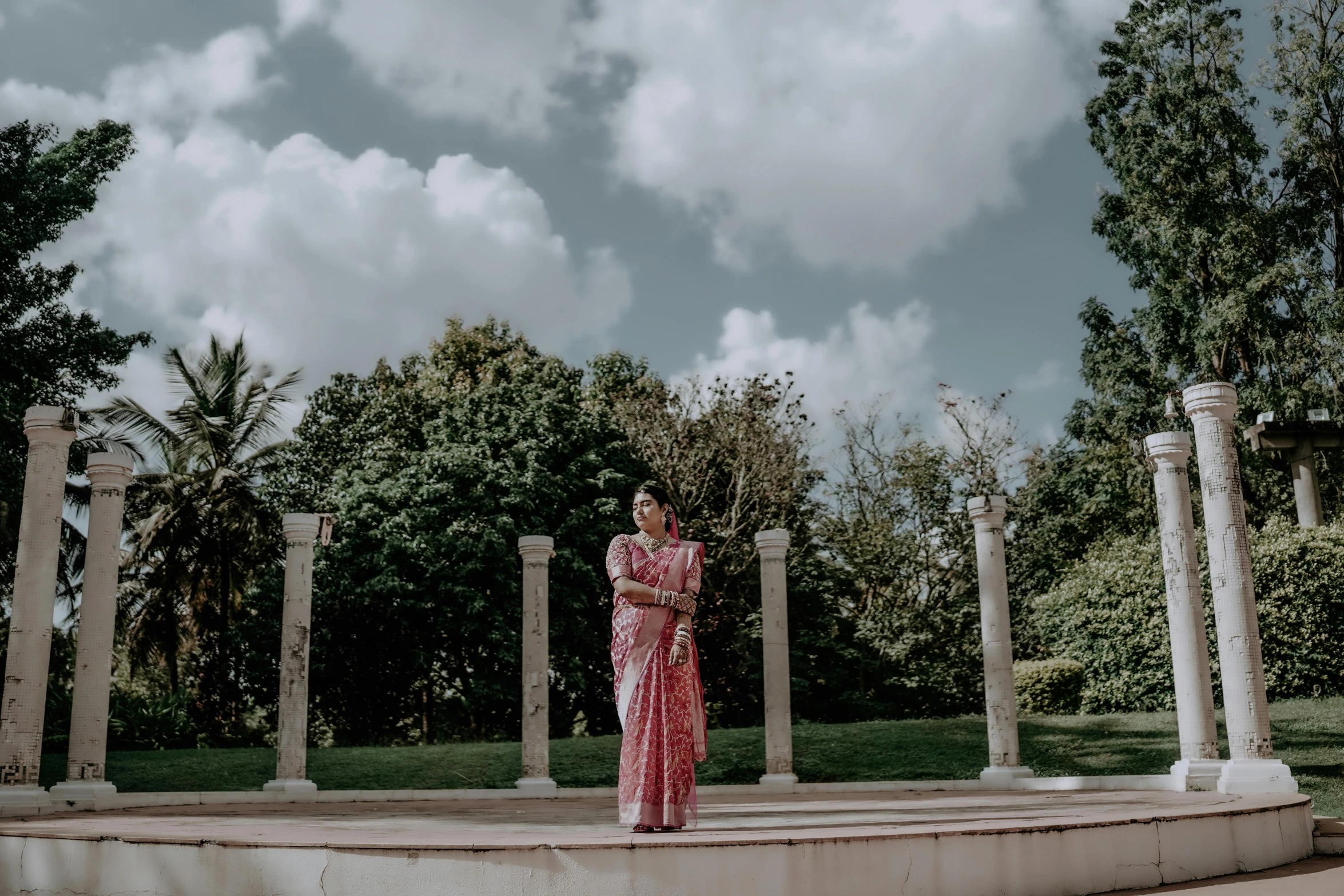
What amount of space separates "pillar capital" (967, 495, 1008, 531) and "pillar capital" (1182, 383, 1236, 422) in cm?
357

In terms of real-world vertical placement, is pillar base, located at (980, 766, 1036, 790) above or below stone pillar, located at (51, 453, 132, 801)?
below

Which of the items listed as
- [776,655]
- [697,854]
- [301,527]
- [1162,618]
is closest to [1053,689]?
[1162,618]

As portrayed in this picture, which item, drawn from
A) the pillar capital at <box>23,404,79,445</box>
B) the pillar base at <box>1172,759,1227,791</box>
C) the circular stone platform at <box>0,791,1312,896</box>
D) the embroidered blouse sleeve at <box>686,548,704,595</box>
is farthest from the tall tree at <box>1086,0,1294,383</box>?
the pillar capital at <box>23,404,79,445</box>

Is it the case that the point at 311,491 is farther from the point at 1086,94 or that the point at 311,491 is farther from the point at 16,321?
the point at 1086,94

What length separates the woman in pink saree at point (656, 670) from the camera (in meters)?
6.49

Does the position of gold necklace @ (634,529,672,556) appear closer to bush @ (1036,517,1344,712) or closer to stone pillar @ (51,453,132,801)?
stone pillar @ (51,453,132,801)

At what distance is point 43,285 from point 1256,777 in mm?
21281

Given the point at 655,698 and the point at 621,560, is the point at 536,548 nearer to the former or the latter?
the point at 621,560

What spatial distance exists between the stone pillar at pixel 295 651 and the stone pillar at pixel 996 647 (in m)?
8.88

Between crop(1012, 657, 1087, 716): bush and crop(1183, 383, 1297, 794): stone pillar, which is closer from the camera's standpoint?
crop(1183, 383, 1297, 794): stone pillar

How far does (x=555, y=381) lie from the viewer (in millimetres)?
25656

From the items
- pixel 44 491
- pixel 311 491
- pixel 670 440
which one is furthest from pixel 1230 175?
pixel 44 491

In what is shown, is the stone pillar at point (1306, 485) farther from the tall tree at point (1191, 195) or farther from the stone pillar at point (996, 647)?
the stone pillar at point (996, 647)

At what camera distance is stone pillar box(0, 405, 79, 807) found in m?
11.8
